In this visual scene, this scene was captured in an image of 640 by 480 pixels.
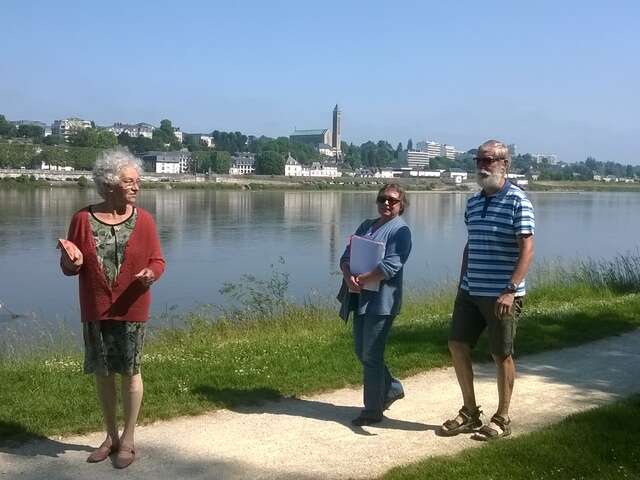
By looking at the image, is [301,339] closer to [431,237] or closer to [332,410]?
[332,410]

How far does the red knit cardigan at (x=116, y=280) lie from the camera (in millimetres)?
4266

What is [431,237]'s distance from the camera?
1247 inches

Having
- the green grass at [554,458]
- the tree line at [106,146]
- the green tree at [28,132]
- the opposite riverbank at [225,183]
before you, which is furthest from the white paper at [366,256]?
the green tree at [28,132]

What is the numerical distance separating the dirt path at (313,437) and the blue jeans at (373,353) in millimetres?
165

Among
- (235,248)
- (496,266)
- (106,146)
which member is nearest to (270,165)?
(106,146)

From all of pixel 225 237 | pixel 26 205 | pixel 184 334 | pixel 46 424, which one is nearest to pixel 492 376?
pixel 46 424

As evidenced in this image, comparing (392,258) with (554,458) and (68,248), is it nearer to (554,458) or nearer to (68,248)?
(554,458)

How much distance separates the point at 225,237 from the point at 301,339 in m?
23.3

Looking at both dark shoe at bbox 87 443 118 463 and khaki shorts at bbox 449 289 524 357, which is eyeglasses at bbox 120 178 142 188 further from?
khaki shorts at bbox 449 289 524 357

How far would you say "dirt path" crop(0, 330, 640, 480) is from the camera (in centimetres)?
436

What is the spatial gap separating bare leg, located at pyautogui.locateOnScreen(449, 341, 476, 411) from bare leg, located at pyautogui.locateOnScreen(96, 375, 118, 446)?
222 centimetres

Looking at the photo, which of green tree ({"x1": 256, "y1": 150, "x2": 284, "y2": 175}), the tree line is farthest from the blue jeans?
green tree ({"x1": 256, "y1": 150, "x2": 284, "y2": 175})

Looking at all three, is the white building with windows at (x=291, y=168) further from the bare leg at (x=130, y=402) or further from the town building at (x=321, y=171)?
the bare leg at (x=130, y=402)

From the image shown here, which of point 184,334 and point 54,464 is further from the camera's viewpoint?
point 184,334
